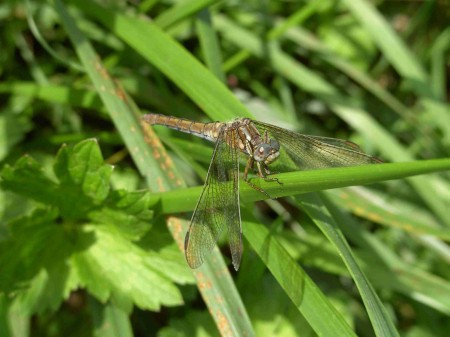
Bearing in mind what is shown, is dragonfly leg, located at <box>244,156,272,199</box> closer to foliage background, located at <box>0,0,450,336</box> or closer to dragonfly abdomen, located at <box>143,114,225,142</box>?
foliage background, located at <box>0,0,450,336</box>

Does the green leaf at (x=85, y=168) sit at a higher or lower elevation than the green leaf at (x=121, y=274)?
higher

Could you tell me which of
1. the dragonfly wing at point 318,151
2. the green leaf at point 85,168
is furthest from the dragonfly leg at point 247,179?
the green leaf at point 85,168

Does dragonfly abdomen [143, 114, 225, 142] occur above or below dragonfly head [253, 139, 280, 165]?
above

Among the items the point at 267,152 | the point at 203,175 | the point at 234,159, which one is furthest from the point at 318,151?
the point at 203,175

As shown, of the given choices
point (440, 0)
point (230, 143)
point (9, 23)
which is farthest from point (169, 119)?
point (440, 0)

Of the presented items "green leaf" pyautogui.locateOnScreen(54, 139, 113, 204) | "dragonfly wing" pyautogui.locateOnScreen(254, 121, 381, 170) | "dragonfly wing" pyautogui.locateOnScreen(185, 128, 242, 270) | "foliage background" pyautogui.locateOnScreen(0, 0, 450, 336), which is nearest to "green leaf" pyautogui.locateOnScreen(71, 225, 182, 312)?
"foliage background" pyautogui.locateOnScreen(0, 0, 450, 336)

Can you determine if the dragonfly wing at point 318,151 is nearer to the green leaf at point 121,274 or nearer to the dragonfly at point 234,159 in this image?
the dragonfly at point 234,159

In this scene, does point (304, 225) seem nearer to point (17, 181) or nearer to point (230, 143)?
point (230, 143)
